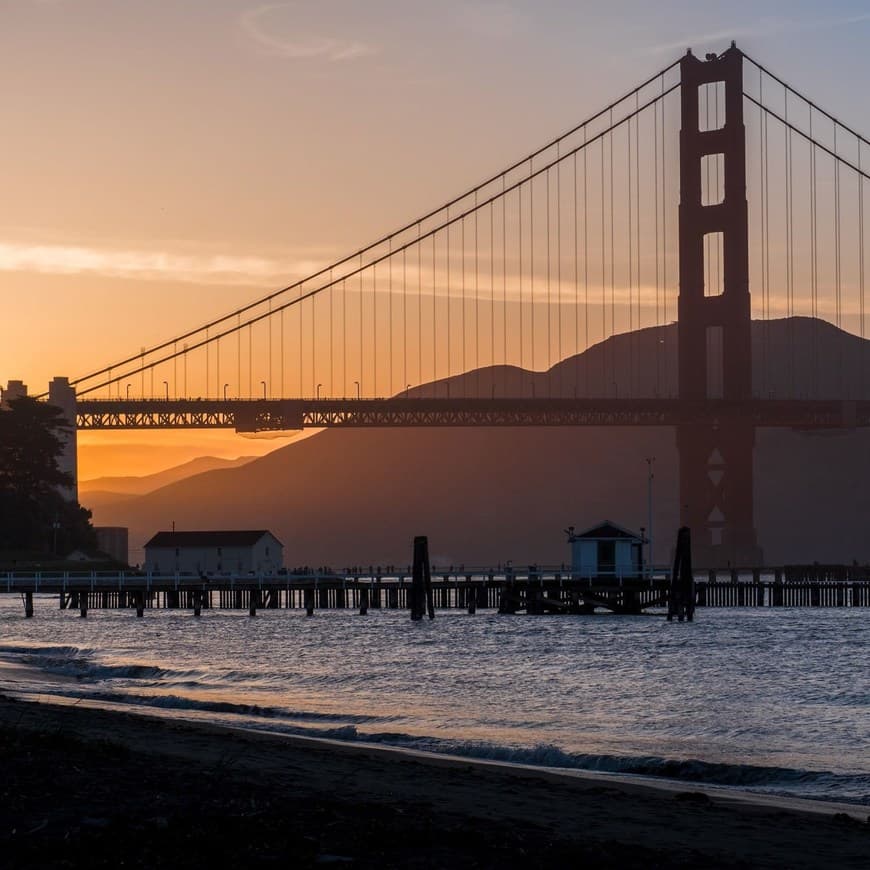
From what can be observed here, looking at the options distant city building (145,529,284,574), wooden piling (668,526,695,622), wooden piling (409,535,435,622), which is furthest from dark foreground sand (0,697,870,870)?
distant city building (145,529,284,574)

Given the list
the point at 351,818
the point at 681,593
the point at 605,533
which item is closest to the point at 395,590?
the point at 605,533

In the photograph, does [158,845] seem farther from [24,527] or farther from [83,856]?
[24,527]

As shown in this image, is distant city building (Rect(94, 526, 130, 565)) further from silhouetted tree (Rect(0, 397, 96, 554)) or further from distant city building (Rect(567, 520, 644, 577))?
distant city building (Rect(567, 520, 644, 577))

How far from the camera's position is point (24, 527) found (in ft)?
365

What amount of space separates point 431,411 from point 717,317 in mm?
24368

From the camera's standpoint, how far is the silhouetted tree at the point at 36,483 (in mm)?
111625

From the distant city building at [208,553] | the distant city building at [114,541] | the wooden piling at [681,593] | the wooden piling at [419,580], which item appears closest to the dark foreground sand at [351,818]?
the wooden piling at [419,580]

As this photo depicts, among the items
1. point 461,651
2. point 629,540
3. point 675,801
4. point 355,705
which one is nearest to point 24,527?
point 629,540

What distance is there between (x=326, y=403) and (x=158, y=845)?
107 meters

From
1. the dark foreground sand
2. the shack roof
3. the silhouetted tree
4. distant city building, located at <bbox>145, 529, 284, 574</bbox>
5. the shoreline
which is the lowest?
the shoreline

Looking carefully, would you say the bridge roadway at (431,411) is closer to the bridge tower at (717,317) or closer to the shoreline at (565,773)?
the bridge tower at (717,317)

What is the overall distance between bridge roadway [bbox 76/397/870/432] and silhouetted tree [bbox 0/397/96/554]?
421cm

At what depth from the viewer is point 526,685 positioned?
38.5 metres

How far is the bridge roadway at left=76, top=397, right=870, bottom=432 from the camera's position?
117 meters
